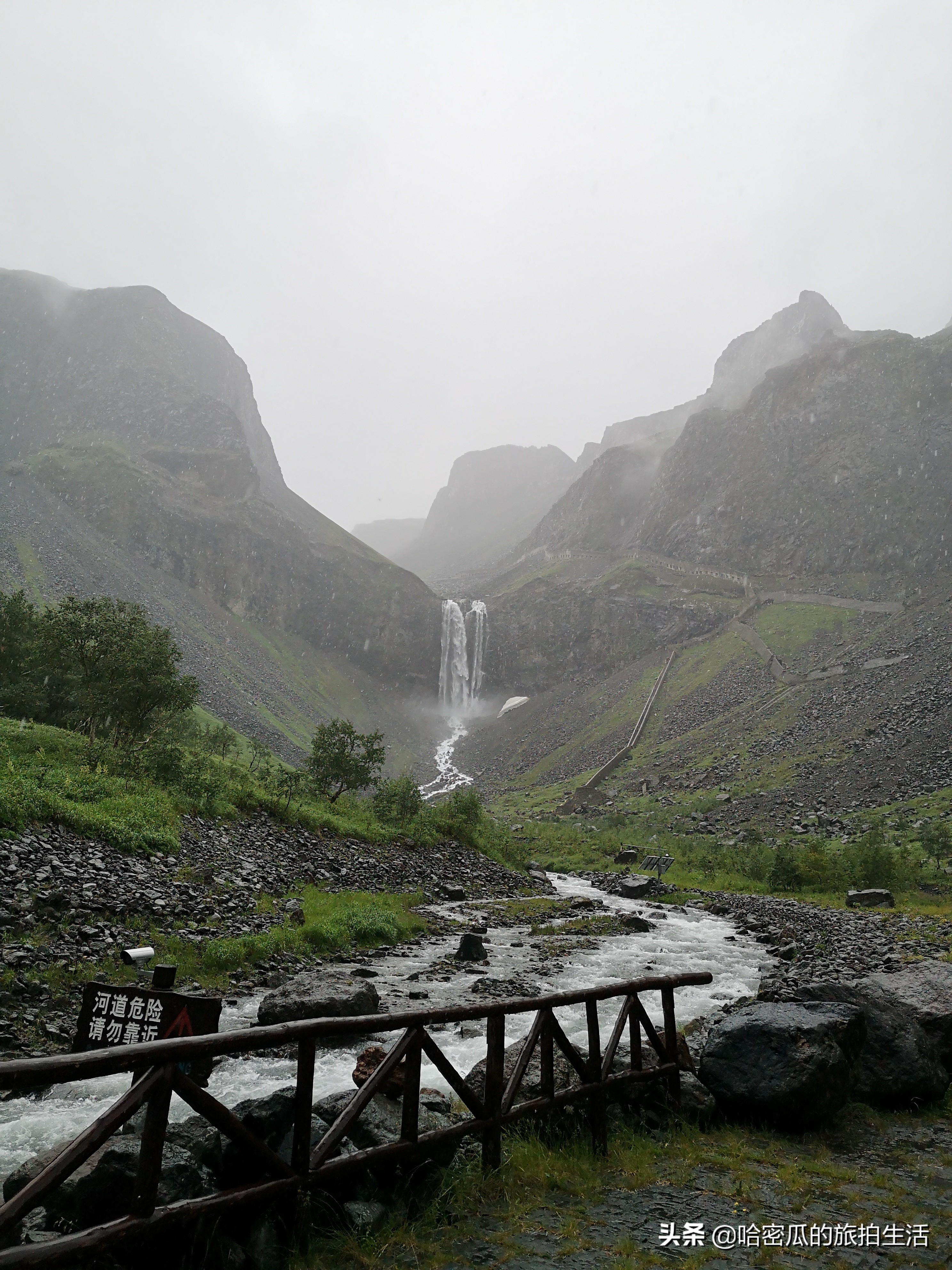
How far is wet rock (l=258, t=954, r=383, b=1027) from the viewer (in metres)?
10.5

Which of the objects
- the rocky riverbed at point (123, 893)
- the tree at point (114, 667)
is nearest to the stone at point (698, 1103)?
the rocky riverbed at point (123, 893)

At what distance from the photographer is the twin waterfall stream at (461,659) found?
11244cm

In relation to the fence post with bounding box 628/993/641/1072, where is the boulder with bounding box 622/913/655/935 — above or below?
below

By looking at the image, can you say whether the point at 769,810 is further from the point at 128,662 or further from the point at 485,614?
the point at 485,614

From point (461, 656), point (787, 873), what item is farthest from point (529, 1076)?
point (461, 656)

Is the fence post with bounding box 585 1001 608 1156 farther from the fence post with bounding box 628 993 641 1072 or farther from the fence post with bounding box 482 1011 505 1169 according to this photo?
the fence post with bounding box 482 1011 505 1169

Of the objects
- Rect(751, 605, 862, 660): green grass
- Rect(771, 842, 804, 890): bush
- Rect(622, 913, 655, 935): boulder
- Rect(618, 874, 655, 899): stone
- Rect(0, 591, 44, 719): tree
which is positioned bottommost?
A: Rect(618, 874, 655, 899): stone

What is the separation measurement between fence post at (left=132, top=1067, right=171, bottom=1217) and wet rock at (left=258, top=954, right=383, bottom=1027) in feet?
20.1

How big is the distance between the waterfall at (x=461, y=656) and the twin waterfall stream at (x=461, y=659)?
0.06m

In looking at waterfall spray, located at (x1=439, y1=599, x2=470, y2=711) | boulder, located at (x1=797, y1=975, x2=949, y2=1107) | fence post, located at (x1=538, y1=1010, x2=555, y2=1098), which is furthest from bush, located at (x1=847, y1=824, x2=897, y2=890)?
waterfall spray, located at (x1=439, y1=599, x2=470, y2=711)

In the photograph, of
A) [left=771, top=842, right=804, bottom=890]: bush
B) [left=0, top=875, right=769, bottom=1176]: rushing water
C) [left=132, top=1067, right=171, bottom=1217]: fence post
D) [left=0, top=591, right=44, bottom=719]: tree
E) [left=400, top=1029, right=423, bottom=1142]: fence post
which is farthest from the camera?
[left=771, top=842, right=804, bottom=890]: bush

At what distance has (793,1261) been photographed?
514 centimetres

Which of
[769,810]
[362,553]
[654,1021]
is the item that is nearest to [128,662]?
[654,1021]

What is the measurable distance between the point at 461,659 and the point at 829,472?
6794 cm
